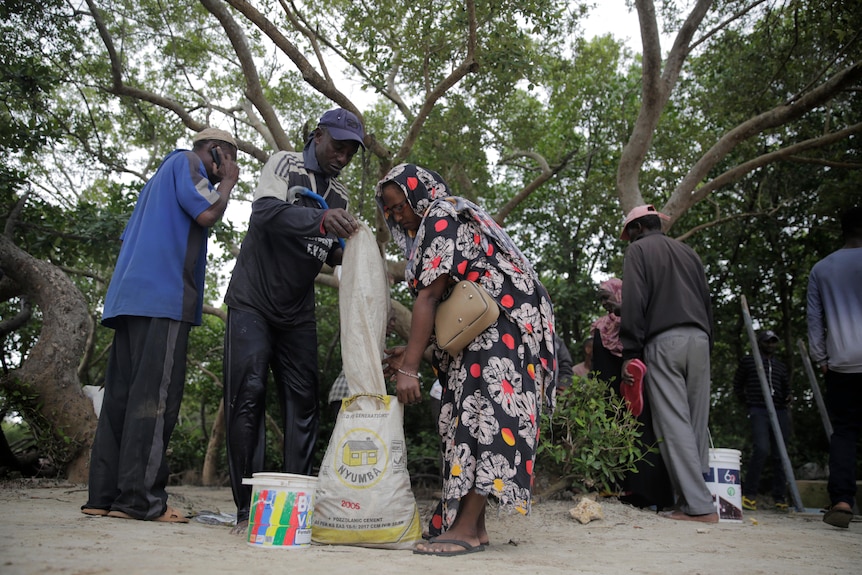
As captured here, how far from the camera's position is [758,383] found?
6.99m

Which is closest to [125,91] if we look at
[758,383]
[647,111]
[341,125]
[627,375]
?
[341,125]

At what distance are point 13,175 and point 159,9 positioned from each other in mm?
4401

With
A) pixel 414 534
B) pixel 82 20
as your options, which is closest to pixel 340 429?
pixel 414 534

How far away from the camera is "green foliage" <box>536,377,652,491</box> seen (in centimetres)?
426

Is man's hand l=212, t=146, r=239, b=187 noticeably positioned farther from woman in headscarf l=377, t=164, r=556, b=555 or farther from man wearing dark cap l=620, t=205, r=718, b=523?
man wearing dark cap l=620, t=205, r=718, b=523

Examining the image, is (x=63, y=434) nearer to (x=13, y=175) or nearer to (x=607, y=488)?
(x=13, y=175)

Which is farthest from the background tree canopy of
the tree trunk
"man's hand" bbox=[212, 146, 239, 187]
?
"man's hand" bbox=[212, 146, 239, 187]

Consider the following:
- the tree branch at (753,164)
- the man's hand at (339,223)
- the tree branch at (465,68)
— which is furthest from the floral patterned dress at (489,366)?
the tree branch at (753,164)

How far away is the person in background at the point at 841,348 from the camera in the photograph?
4164 millimetres

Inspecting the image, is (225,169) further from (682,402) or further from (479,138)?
(479,138)

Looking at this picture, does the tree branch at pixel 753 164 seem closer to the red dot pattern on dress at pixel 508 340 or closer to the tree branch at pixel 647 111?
the tree branch at pixel 647 111

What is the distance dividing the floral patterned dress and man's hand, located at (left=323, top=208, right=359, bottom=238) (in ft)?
1.17

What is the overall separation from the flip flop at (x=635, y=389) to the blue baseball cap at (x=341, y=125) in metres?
2.36

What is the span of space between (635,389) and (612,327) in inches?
34.6
